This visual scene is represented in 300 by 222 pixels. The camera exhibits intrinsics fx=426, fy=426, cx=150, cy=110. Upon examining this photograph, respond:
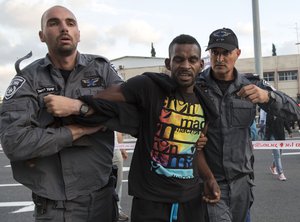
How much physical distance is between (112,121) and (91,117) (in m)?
0.13

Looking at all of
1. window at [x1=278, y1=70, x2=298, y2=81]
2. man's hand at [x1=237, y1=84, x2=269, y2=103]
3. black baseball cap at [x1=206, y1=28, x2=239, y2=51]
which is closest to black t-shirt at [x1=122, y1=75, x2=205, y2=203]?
man's hand at [x1=237, y1=84, x2=269, y2=103]

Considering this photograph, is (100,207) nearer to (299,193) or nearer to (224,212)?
(224,212)

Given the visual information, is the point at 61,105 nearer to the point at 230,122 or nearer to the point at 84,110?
the point at 84,110

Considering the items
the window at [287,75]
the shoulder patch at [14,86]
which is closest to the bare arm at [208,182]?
the shoulder patch at [14,86]

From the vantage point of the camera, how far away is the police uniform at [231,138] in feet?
10.4

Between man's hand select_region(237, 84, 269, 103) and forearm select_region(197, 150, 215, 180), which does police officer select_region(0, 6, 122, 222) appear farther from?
man's hand select_region(237, 84, 269, 103)

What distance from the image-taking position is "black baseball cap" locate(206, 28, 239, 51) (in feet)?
10.6

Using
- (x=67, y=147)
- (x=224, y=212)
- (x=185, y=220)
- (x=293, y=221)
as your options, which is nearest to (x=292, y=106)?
(x=224, y=212)

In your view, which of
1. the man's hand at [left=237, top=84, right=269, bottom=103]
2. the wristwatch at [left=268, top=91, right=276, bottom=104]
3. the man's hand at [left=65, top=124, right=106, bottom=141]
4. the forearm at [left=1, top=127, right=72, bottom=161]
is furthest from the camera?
the wristwatch at [left=268, top=91, right=276, bottom=104]

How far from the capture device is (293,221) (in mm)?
5586

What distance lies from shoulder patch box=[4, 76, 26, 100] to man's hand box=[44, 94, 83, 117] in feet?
0.72

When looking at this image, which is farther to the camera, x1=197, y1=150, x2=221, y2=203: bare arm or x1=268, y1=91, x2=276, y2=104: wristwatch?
x1=268, y1=91, x2=276, y2=104: wristwatch

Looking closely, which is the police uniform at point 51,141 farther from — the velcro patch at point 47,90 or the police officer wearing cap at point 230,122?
the police officer wearing cap at point 230,122

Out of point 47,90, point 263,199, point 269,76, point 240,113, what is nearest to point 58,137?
point 47,90
